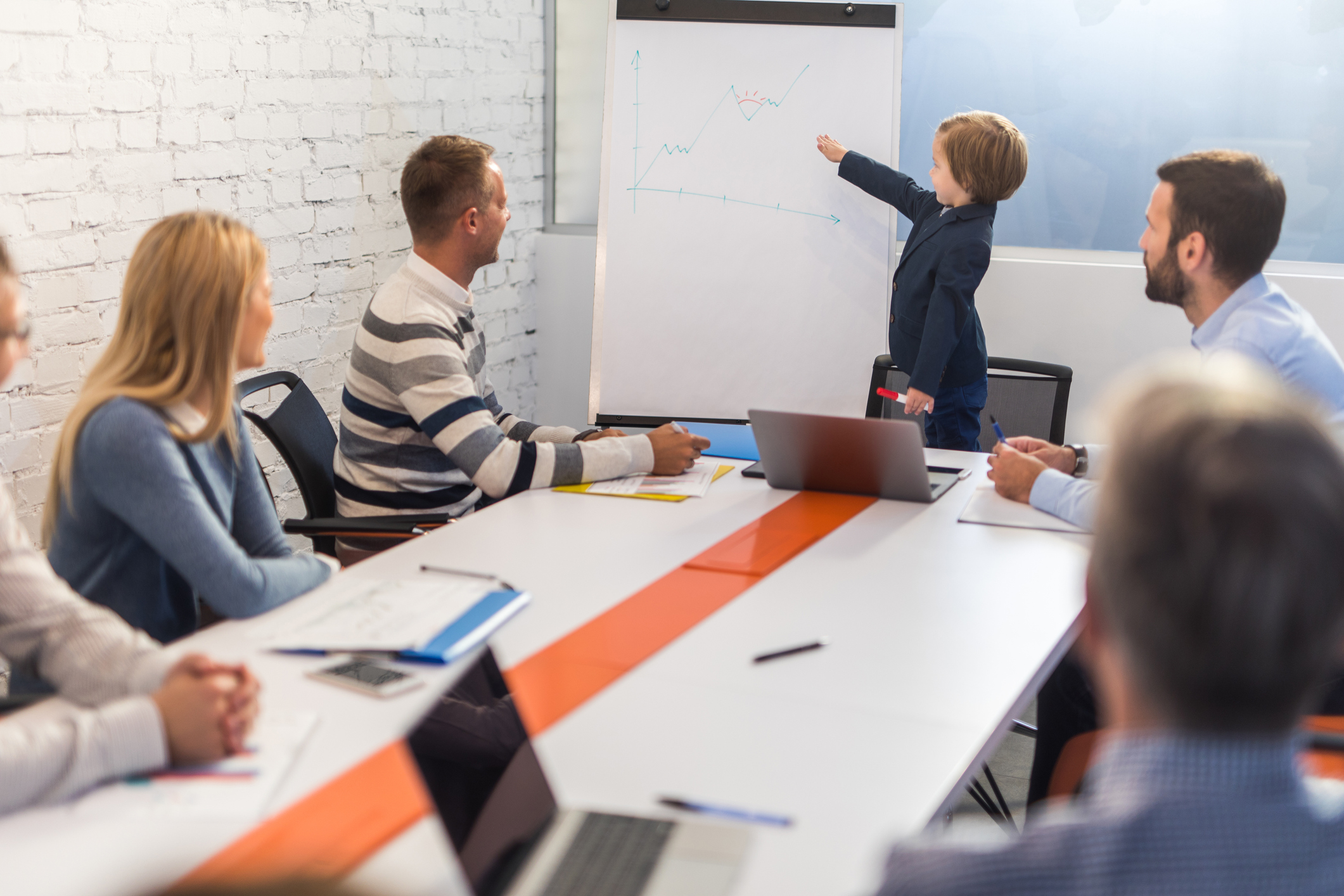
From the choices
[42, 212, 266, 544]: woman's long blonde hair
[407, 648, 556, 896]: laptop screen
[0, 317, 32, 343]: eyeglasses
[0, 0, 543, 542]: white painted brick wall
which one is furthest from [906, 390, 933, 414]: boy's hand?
[0, 317, 32, 343]: eyeglasses

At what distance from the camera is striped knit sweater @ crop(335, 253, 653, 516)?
2102 millimetres

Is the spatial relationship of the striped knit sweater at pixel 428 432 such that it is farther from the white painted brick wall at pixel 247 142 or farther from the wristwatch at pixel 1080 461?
the wristwatch at pixel 1080 461

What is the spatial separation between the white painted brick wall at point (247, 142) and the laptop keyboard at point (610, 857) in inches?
71.7

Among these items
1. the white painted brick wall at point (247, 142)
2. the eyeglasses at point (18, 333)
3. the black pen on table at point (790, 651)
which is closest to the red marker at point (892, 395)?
the black pen on table at point (790, 651)

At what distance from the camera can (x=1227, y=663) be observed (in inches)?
24.3

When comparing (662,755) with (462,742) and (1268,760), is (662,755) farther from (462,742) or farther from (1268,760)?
(1268,760)

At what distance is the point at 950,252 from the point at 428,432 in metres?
1.49

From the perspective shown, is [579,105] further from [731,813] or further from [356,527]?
[731,813]

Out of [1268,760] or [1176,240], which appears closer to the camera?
[1268,760]

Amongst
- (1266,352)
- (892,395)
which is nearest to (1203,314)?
(1266,352)

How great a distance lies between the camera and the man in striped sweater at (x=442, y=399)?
6.91ft

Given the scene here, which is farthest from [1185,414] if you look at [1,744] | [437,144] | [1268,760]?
[437,144]

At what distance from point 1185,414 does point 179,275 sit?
1264 mm

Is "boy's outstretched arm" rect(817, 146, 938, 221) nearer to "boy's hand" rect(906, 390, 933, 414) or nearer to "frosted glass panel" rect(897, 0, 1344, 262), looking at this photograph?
"boy's hand" rect(906, 390, 933, 414)
